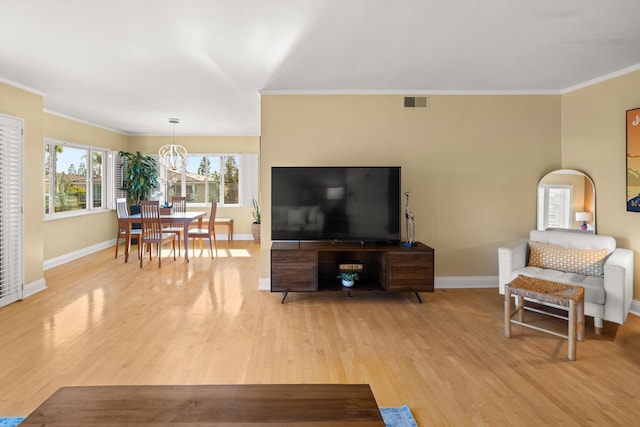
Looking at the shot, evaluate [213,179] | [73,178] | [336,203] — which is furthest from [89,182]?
[336,203]

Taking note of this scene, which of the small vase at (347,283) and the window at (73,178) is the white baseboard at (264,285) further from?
the window at (73,178)

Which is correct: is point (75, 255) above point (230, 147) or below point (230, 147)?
below

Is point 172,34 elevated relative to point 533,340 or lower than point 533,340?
elevated

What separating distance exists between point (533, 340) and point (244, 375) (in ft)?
7.61

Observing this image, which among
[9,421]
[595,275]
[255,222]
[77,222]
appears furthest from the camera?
[255,222]

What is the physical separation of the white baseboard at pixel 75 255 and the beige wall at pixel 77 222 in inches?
1.8

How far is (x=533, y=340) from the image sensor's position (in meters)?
3.07

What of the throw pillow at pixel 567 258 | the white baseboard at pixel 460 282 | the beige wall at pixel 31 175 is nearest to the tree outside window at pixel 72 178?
the beige wall at pixel 31 175

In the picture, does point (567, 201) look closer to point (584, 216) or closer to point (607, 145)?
point (584, 216)

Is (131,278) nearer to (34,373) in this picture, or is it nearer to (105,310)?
(105,310)

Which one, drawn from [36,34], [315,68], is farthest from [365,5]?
[36,34]

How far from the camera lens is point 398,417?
6.61 ft

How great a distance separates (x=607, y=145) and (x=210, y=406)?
460 cm

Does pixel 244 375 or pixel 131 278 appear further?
pixel 131 278
